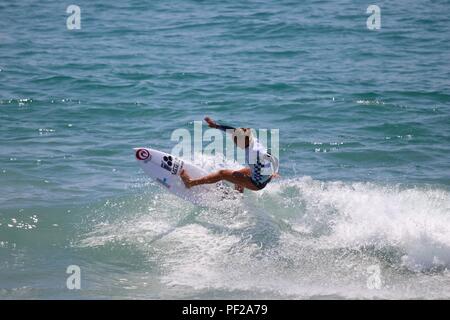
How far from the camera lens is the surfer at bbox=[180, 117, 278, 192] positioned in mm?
10516

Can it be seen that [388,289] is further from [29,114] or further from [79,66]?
[79,66]

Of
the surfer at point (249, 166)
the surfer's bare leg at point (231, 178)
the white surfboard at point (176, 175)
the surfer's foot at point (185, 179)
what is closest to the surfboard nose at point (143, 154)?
the white surfboard at point (176, 175)

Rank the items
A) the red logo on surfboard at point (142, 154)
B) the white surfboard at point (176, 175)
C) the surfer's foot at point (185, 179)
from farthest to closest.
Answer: the red logo on surfboard at point (142, 154), the white surfboard at point (176, 175), the surfer's foot at point (185, 179)

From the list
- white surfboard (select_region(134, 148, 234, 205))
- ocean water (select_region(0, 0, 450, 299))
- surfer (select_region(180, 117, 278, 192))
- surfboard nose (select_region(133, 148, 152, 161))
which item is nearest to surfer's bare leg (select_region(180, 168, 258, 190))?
surfer (select_region(180, 117, 278, 192))

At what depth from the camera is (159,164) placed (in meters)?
11.4

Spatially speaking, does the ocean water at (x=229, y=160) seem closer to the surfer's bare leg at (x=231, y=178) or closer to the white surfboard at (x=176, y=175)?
the white surfboard at (x=176, y=175)

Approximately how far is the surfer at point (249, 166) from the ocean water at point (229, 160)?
0.54m

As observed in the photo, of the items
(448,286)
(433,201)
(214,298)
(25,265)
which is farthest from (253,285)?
(433,201)

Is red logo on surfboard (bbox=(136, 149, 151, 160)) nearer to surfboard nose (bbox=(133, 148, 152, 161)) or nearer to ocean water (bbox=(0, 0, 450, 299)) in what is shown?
surfboard nose (bbox=(133, 148, 152, 161))

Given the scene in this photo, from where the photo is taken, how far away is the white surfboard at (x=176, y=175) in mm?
11297

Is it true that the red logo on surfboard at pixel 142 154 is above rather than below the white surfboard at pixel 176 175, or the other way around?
above

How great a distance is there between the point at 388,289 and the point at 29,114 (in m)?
9.22

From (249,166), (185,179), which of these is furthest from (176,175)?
(249,166)

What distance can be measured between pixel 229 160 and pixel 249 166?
245 centimetres
